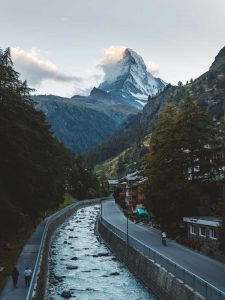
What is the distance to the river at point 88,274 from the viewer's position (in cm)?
4322

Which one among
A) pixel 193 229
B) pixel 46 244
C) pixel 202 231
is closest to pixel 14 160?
pixel 46 244

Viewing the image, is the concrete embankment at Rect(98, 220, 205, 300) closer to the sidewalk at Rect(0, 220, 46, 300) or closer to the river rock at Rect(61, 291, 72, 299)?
the river rock at Rect(61, 291, 72, 299)

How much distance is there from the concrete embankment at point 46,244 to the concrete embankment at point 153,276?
382 inches

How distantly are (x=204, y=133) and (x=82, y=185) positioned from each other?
127 meters

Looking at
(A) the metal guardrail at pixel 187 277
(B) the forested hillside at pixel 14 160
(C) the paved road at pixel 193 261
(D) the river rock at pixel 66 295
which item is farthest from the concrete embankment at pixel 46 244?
(C) the paved road at pixel 193 261

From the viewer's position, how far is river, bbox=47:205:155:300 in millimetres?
43219

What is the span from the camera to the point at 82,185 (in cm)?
18612

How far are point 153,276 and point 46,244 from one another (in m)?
26.3

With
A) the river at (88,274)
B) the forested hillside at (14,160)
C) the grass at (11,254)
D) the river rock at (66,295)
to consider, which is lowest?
the river rock at (66,295)

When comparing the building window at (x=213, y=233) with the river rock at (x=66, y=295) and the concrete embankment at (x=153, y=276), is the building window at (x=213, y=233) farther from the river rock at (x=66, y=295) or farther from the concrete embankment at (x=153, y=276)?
the river rock at (x=66, y=295)

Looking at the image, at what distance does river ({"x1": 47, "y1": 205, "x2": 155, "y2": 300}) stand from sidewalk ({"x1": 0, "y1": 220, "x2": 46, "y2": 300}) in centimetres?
290

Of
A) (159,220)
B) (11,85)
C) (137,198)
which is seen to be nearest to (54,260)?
(159,220)

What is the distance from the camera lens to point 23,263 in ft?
155

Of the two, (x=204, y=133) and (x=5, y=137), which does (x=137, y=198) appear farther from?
(x=5, y=137)
